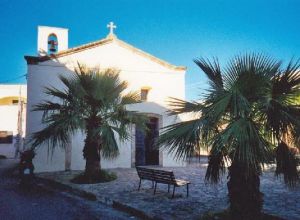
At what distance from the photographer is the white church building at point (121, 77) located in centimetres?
1544

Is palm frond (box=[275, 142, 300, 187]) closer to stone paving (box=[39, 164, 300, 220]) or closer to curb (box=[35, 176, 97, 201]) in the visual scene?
stone paving (box=[39, 164, 300, 220])

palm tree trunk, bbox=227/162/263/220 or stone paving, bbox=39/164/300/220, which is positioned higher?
palm tree trunk, bbox=227/162/263/220

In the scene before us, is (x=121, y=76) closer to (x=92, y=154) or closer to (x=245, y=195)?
(x=92, y=154)

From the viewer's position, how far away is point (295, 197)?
27.2 feet

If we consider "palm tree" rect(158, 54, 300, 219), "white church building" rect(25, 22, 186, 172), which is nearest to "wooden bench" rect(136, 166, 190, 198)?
"palm tree" rect(158, 54, 300, 219)

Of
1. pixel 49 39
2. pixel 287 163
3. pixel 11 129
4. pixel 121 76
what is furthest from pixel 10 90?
pixel 287 163

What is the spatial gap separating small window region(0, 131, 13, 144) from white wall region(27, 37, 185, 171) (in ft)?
49.1

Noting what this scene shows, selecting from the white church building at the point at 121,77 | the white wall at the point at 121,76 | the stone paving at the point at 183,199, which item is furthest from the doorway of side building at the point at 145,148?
the stone paving at the point at 183,199

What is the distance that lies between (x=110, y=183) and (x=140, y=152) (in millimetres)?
6277

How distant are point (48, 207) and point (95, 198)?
4.90ft

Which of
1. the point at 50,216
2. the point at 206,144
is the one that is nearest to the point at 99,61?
the point at 50,216

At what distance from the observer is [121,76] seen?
17141mm

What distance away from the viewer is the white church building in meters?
15.4

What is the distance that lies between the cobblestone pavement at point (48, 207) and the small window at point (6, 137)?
63.9ft
